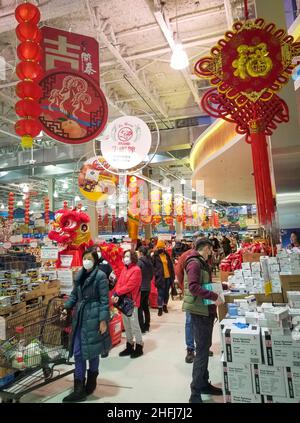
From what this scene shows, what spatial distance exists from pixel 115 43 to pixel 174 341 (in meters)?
5.82

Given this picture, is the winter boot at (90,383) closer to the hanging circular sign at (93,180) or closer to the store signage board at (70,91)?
the store signage board at (70,91)

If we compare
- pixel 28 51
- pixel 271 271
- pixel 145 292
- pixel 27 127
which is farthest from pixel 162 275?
pixel 28 51

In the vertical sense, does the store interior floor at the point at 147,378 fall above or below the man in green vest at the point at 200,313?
below

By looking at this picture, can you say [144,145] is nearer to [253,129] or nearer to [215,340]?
[253,129]

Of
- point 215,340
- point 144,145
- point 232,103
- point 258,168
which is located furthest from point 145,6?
point 215,340

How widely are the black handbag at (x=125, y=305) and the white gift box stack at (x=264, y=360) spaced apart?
2101 millimetres

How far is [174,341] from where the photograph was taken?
5.20 m

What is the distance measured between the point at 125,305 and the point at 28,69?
3181mm

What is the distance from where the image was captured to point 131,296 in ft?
15.2

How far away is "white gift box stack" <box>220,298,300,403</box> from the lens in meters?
2.43

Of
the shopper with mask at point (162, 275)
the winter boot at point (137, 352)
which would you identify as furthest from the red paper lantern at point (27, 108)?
the shopper with mask at point (162, 275)

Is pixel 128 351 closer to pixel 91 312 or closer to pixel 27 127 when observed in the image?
pixel 91 312

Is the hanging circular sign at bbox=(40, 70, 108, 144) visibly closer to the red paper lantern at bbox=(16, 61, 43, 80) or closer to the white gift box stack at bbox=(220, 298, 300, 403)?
the red paper lantern at bbox=(16, 61, 43, 80)

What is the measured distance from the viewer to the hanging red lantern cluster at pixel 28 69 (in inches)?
141
